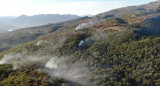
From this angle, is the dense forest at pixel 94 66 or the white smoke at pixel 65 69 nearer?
the dense forest at pixel 94 66

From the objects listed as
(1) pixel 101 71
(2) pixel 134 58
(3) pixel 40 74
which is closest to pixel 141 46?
(2) pixel 134 58

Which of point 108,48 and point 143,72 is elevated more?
point 108,48

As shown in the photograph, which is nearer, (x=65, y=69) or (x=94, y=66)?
(x=94, y=66)

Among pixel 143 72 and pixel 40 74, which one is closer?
pixel 143 72

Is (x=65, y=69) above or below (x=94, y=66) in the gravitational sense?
below

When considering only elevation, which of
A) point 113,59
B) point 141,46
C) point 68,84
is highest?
point 141,46

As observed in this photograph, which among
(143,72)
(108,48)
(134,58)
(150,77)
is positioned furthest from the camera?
(108,48)

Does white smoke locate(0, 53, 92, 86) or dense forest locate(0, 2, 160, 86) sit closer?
dense forest locate(0, 2, 160, 86)

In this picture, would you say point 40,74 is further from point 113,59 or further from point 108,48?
point 108,48

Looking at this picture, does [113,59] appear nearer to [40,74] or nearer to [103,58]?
[103,58]

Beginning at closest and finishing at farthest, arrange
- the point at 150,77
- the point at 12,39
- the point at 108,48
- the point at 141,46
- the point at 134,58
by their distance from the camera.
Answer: the point at 150,77, the point at 134,58, the point at 141,46, the point at 108,48, the point at 12,39
